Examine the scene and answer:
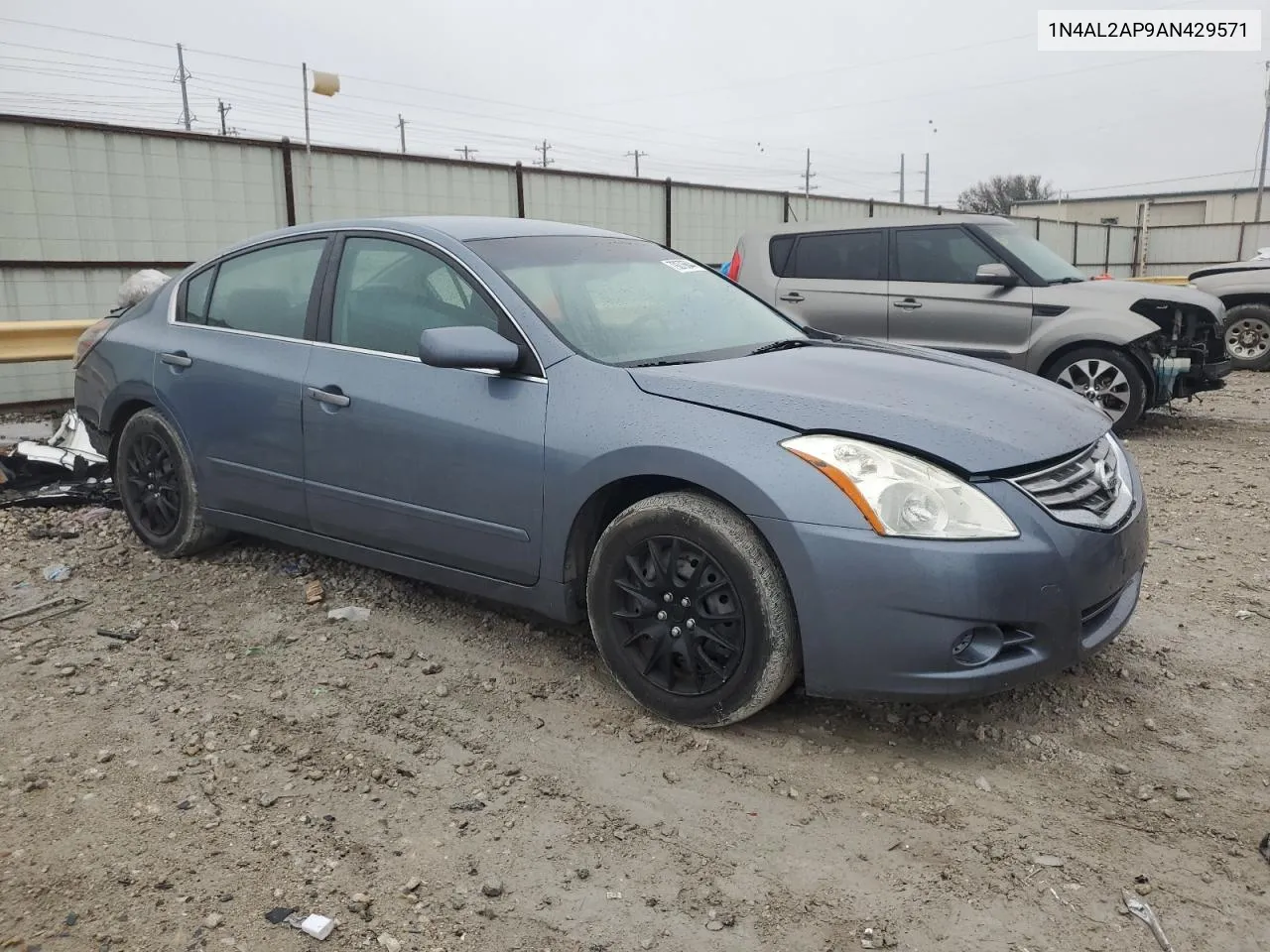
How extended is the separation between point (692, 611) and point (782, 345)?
1285 millimetres

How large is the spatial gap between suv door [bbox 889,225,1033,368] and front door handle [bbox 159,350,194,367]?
5.82m

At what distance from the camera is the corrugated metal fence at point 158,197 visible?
8.62 metres

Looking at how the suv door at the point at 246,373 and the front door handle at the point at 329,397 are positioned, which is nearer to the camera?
the front door handle at the point at 329,397

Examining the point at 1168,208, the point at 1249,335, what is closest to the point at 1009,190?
the point at 1168,208

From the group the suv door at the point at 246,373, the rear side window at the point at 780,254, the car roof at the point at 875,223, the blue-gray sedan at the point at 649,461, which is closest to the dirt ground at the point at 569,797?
the blue-gray sedan at the point at 649,461

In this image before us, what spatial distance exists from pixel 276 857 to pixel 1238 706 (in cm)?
299

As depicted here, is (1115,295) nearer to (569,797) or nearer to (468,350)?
(468,350)

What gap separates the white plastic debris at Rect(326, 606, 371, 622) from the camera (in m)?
4.08

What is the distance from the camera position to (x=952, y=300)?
8258mm

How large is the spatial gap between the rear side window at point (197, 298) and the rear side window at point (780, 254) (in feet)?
18.4

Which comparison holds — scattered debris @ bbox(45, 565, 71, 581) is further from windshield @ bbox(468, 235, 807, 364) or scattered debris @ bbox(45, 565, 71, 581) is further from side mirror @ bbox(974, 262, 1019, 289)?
side mirror @ bbox(974, 262, 1019, 289)

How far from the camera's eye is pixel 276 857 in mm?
2512

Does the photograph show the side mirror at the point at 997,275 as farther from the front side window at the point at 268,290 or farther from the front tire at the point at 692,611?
the front tire at the point at 692,611

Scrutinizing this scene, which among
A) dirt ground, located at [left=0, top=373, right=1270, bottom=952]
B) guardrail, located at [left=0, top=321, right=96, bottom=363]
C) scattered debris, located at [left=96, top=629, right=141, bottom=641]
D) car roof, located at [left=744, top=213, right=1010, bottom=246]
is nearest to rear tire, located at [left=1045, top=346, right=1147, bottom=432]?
car roof, located at [left=744, top=213, right=1010, bottom=246]
